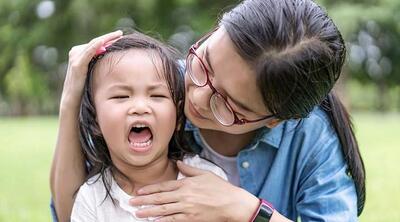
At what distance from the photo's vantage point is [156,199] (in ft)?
5.95

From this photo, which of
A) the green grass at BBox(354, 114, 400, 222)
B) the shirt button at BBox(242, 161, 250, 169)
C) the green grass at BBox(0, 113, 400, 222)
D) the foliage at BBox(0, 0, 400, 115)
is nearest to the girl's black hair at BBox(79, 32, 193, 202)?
the shirt button at BBox(242, 161, 250, 169)

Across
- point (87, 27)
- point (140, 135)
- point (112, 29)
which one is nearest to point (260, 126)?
point (140, 135)

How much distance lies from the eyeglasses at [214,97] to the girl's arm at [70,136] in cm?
28

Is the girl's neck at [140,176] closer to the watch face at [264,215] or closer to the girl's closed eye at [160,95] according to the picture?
the girl's closed eye at [160,95]

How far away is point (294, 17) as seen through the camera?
1.63 m

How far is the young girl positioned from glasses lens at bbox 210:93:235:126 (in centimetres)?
15

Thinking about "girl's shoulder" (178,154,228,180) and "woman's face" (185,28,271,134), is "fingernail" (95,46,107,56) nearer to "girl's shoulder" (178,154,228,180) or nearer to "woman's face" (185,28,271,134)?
"woman's face" (185,28,271,134)

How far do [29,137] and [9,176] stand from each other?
3454 mm

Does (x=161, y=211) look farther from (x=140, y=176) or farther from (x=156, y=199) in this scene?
(x=140, y=176)

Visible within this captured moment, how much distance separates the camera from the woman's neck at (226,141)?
6.64 feet

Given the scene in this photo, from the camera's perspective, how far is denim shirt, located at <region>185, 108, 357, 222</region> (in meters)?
1.89

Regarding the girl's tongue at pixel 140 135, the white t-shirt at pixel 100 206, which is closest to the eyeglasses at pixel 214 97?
the girl's tongue at pixel 140 135

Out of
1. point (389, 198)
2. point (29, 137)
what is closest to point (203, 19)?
point (29, 137)

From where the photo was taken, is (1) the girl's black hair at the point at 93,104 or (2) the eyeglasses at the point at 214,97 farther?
(1) the girl's black hair at the point at 93,104
